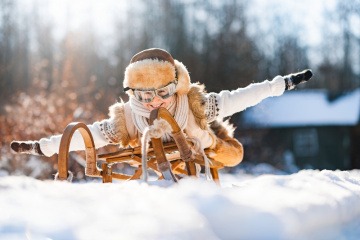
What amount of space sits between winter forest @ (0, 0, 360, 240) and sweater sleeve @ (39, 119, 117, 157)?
83cm

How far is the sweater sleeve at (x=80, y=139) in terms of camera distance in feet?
12.0

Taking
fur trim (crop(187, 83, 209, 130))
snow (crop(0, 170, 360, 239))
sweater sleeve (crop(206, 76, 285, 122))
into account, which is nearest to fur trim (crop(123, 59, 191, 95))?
fur trim (crop(187, 83, 209, 130))

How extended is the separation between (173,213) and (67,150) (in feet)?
5.60

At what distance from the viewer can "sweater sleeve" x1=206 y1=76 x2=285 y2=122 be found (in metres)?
3.69

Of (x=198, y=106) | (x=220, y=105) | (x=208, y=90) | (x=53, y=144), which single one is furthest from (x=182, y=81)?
(x=208, y=90)

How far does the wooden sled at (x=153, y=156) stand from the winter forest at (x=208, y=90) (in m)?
0.21

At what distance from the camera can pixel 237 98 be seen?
3709 mm

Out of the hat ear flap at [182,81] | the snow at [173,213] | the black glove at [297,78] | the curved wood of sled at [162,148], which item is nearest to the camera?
the snow at [173,213]

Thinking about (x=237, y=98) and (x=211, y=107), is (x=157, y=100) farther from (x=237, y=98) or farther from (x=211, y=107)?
(x=237, y=98)

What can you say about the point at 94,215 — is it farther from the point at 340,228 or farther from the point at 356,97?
the point at 356,97

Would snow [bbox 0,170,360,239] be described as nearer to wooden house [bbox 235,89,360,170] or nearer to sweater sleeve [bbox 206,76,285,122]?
sweater sleeve [bbox 206,76,285,122]

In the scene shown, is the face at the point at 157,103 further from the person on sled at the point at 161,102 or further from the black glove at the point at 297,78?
the black glove at the point at 297,78

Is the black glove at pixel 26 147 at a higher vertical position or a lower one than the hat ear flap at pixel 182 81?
lower

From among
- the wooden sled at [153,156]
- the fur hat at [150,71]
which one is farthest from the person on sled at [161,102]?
the wooden sled at [153,156]
